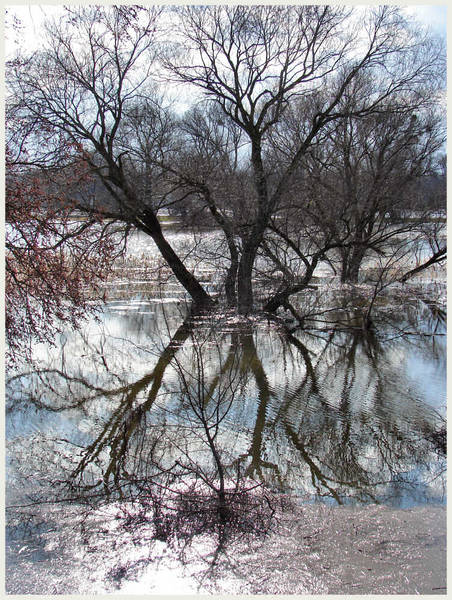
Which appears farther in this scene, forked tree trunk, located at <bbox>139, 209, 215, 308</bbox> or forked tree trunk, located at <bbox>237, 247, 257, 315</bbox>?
forked tree trunk, located at <bbox>139, 209, 215, 308</bbox>

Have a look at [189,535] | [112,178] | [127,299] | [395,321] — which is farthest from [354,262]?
[189,535]

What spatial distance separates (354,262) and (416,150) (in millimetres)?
3999

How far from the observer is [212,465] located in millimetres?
5785

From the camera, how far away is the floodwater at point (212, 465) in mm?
4180

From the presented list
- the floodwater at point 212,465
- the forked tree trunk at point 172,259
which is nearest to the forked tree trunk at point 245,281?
the forked tree trunk at point 172,259

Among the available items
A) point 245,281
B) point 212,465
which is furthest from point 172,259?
point 212,465

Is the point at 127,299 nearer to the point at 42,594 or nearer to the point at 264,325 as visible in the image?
the point at 264,325

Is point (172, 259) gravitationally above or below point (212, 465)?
above

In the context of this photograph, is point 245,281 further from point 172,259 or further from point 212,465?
point 212,465

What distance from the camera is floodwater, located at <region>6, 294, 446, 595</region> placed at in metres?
4.18

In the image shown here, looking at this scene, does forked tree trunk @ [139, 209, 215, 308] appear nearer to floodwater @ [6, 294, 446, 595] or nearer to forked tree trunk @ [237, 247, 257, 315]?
forked tree trunk @ [237, 247, 257, 315]

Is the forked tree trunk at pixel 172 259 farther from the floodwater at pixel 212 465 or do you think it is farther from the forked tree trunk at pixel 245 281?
the floodwater at pixel 212 465

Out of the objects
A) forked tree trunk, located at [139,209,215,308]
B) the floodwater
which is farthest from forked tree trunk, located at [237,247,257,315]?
the floodwater

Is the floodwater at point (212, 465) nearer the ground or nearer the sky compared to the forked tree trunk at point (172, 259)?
nearer the ground
